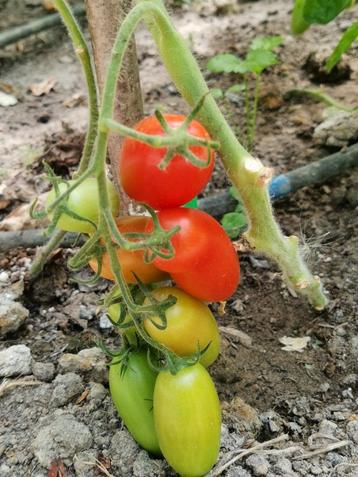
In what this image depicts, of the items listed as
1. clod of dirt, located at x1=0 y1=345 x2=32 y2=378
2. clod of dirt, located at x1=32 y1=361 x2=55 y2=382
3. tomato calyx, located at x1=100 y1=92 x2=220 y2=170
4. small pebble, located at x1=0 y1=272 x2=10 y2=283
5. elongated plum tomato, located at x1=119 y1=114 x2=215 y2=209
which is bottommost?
small pebble, located at x1=0 y1=272 x2=10 y2=283

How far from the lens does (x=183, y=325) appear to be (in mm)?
1062

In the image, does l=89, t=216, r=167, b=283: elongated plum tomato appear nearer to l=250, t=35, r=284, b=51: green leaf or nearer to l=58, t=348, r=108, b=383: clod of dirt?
l=58, t=348, r=108, b=383: clod of dirt

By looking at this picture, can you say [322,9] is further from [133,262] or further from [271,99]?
[133,262]

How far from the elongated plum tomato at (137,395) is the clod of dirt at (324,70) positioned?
1.56 meters

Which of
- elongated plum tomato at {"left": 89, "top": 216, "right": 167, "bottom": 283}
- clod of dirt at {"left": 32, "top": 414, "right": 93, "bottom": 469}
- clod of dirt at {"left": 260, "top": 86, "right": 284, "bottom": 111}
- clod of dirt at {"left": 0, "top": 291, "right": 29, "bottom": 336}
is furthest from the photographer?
clod of dirt at {"left": 260, "top": 86, "right": 284, "bottom": 111}

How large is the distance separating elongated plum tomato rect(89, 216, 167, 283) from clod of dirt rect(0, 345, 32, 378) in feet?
1.24

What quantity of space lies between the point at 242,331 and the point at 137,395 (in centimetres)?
41

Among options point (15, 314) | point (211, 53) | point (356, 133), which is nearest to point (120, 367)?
point (15, 314)

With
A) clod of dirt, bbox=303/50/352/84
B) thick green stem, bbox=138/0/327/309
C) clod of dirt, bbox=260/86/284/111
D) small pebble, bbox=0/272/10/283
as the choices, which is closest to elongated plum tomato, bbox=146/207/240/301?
thick green stem, bbox=138/0/327/309

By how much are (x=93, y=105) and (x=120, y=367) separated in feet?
1.50

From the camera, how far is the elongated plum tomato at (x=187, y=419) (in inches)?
40.8

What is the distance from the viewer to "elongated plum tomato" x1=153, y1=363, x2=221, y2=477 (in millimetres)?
1036

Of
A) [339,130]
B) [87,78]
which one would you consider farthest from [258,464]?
[339,130]

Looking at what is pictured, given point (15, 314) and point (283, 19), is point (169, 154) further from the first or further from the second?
point (283, 19)
